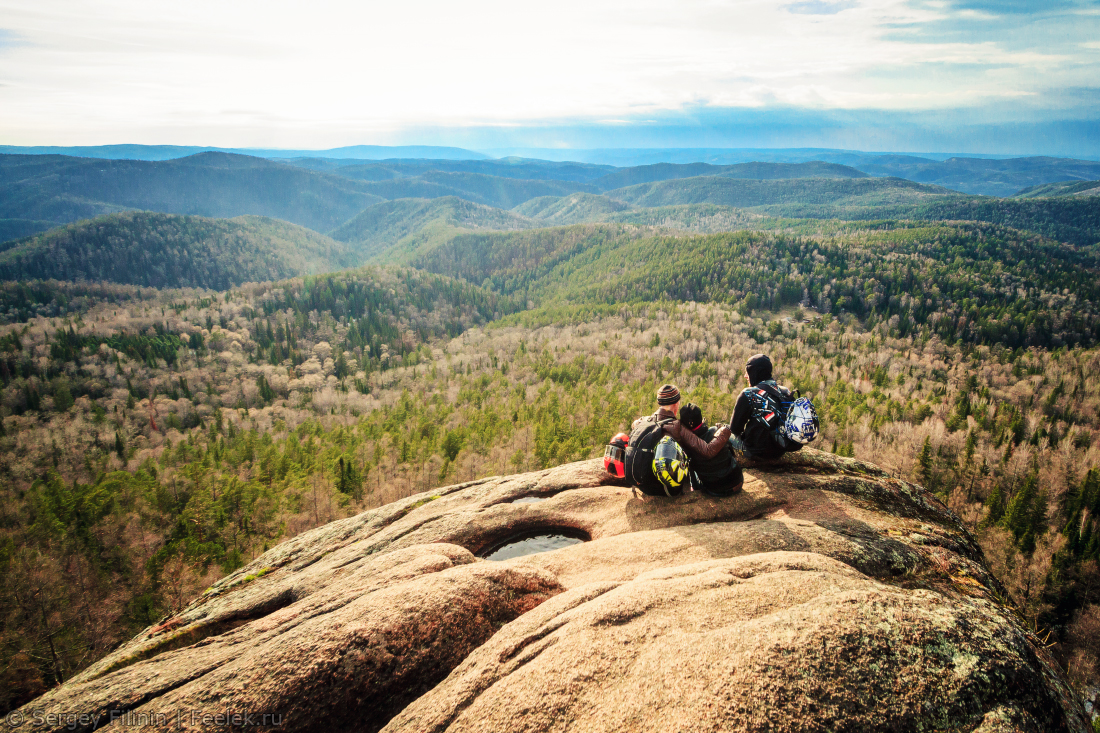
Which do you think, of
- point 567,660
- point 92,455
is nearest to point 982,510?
point 567,660

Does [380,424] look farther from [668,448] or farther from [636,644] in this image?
[636,644]

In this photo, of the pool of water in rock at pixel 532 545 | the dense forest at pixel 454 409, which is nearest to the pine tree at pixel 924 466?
the dense forest at pixel 454 409

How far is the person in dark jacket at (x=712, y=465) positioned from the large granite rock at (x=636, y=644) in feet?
2.10

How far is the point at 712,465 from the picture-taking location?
45.5 feet

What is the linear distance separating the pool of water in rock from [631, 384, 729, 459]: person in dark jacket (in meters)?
4.31

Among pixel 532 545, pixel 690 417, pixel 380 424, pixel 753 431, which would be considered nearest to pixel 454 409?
pixel 380 424

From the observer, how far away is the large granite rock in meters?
6.57

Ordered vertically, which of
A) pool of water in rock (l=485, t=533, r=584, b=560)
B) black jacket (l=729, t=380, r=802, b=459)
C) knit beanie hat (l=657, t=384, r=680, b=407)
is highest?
knit beanie hat (l=657, t=384, r=680, b=407)

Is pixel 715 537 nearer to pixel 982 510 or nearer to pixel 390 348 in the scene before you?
pixel 982 510

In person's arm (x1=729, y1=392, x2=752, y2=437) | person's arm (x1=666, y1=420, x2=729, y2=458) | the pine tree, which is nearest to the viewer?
person's arm (x1=666, y1=420, x2=729, y2=458)

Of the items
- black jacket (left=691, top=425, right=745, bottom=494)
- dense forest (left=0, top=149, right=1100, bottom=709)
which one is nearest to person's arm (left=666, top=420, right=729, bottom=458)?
black jacket (left=691, top=425, right=745, bottom=494)

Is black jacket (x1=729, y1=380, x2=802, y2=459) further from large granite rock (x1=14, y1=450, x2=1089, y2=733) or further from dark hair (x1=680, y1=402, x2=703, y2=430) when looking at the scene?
large granite rock (x1=14, y1=450, x2=1089, y2=733)

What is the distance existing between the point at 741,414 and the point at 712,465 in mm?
1836

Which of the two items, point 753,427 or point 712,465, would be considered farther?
point 753,427
